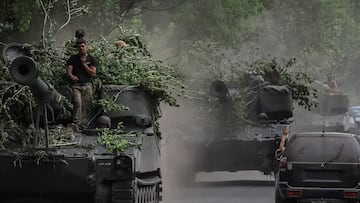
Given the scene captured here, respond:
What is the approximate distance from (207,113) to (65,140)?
10.1m

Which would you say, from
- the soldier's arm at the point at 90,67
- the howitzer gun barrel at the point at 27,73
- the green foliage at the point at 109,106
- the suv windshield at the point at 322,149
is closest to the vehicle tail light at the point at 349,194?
the suv windshield at the point at 322,149

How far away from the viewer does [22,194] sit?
12797 millimetres

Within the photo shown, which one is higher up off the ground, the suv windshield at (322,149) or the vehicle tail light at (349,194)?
the suv windshield at (322,149)

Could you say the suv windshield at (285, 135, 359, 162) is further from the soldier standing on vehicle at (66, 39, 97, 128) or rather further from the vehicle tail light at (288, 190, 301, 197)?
the soldier standing on vehicle at (66, 39, 97, 128)

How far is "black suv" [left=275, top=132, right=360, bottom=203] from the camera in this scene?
15.0 metres

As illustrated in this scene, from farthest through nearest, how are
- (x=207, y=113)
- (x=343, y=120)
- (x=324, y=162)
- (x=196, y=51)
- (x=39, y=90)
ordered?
(x=343, y=120) → (x=196, y=51) → (x=207, y=113) → (x=324, y=162) → (x=39, y=90)

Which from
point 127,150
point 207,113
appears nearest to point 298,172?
point 127,150

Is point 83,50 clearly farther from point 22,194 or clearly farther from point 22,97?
point 22,194

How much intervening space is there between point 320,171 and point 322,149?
39cm

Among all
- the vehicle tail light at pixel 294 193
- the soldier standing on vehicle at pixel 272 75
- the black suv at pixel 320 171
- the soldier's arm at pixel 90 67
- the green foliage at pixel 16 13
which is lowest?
the vehicle tail light at pixel 294 193

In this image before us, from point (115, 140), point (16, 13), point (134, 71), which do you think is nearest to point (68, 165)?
point (115, 140)

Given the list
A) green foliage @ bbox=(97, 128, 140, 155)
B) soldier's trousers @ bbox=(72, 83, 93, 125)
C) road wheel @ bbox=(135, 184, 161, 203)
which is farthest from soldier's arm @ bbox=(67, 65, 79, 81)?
road wheel @ bbox=(135, 184, 161, 203)

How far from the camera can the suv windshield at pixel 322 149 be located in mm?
15234

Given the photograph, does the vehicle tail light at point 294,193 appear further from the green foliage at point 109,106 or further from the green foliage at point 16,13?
the green foliage at point 16,13
